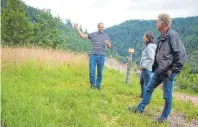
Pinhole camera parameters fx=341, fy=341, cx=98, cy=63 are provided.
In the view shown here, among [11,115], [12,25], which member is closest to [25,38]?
[12,25]

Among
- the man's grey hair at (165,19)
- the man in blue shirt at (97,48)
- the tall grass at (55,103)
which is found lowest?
the tall grass at (55,103)

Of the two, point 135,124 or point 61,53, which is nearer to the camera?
point 135,124

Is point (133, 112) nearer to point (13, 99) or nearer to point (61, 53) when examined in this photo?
point (13, 99)

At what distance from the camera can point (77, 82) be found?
37.7 feet

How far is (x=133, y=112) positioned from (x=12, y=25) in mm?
40623

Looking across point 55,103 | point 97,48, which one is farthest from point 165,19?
point 97,48

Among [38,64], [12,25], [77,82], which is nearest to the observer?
[77,82]

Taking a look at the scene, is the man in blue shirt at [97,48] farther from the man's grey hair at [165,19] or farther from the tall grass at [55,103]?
the man's grey hair at [165,19]

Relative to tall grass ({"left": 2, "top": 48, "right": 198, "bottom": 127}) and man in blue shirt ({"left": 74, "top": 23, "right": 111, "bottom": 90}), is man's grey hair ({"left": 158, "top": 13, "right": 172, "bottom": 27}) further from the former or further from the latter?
man in blue shirt ({"left": 74, "top": 23, "right": 111, "bottom": 90})

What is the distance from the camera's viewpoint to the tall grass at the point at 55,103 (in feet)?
17.5

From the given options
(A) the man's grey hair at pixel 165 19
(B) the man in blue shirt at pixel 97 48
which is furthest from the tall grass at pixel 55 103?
(A) the man's grey hair at pixel 165 19

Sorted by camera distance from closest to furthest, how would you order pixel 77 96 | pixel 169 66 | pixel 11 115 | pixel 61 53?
pixel 11 115 < pixel 169 66 < pixel 77 96 < pixel 61 53

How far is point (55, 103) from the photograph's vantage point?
6.75m

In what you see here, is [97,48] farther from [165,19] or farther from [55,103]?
[165,19]
